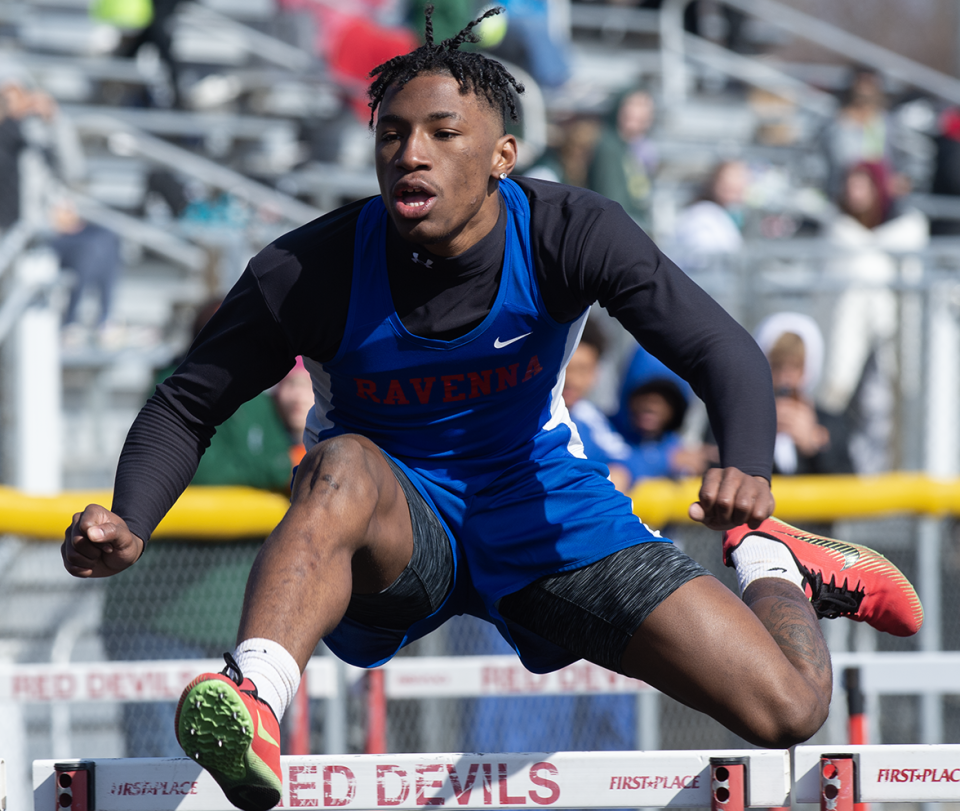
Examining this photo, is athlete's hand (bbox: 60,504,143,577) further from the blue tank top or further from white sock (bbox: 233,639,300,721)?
the blue tank top

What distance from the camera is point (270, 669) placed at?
87.9 inches

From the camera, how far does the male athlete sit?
258cm

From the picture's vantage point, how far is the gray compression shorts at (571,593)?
270cm

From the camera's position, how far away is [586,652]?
277 cm

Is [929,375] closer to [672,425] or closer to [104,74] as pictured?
[672,425]

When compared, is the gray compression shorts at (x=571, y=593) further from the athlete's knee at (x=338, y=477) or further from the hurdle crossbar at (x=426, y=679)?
the hurdle crossbar at (x=426, y=679)

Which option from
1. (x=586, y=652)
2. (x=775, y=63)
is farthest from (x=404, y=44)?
(x=775, y=63)

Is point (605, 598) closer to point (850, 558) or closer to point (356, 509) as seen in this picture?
point (356, 509)

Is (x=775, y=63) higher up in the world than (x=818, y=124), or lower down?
higher up

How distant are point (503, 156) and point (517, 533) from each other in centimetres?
84

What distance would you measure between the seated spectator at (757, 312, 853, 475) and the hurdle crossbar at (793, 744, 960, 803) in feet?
8.66

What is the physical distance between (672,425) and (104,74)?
6695 millimetres

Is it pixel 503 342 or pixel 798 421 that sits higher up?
pixel 798 421

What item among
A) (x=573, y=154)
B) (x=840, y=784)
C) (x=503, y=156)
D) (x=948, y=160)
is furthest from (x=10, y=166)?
(x=948, y=160)
